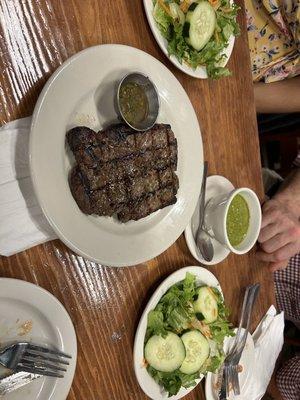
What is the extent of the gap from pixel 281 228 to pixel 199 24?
1.51 metres

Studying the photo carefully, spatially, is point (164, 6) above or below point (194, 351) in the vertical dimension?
above

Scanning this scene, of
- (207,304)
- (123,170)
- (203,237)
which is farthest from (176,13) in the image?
(207,304)

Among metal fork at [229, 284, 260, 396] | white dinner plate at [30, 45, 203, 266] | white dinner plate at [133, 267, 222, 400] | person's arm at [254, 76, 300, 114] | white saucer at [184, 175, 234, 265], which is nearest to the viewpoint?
white dinner plate at [30, 45, 203, 266]

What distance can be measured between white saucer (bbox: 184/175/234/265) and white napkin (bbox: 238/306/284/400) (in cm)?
75

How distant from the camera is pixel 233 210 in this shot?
94.0 inches

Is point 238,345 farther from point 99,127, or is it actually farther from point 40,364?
point 99,127

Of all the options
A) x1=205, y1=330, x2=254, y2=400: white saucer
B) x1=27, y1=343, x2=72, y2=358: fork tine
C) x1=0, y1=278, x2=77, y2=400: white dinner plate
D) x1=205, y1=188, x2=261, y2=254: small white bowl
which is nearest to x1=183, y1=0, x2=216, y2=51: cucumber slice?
x1=205, y1=188, x2=261, y2=254: small white bowl

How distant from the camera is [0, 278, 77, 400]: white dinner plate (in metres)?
1.71

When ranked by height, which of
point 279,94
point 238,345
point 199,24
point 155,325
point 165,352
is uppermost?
point 199,24

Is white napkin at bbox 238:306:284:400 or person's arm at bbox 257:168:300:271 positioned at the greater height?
person's arm at bbox 257:168:300:271

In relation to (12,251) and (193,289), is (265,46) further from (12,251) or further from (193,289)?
(12,251)

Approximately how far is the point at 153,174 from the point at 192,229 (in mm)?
501

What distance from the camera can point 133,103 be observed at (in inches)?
75.7

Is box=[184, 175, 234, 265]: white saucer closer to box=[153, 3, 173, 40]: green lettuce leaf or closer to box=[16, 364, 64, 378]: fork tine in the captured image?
box=[153, 3, 173, 40]: green lettuce leaf
